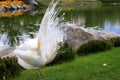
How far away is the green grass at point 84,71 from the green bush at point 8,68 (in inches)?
6.9

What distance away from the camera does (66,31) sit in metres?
15.5

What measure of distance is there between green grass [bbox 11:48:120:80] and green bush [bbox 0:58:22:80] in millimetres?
176

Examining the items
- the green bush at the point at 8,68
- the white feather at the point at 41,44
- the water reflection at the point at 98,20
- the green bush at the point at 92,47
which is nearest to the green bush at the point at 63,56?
the green bush at the point at 92,47

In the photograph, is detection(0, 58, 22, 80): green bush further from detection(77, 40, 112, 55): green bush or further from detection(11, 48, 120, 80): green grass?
detection(77, 40, 112, 55): green bush

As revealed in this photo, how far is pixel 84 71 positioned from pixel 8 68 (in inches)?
81.6

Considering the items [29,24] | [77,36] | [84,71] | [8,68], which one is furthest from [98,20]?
[8,68]

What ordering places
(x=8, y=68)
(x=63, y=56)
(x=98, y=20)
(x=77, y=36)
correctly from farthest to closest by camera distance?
(x=98, y=20) < (x=77, y=36) < (x=63, y=56) < (x=8, y=68)

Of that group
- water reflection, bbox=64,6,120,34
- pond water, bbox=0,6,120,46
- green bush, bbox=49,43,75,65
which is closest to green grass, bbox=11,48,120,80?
green bush, bbox=49,43,75,65

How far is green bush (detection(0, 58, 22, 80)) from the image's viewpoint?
8953mm

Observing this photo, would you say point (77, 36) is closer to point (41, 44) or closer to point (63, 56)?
point (63, 56)

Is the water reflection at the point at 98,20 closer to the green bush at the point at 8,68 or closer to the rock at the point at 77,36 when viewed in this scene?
the rock at the point at 77,36

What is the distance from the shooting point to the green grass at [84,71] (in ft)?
28.6

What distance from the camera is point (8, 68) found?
922 centimetres

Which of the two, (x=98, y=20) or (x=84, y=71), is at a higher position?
(x=84, y=71)
